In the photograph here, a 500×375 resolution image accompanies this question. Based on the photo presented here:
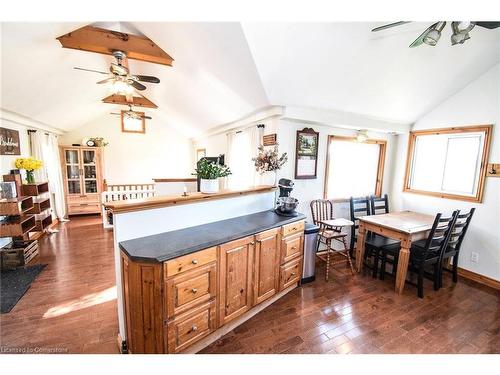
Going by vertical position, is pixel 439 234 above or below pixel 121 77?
below

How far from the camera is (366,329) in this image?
6.43 ft

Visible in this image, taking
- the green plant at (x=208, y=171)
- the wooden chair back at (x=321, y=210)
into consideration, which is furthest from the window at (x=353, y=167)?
the green plant at (x=208, y=171)

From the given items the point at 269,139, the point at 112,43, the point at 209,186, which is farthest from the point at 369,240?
the point at 112,43

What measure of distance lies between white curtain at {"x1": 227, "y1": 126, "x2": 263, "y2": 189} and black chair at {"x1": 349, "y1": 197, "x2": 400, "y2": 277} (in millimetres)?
1681

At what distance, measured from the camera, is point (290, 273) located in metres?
2.43

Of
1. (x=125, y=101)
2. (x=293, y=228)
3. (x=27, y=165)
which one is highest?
(x=125, y=101)

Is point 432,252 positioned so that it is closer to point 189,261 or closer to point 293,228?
point 293,228

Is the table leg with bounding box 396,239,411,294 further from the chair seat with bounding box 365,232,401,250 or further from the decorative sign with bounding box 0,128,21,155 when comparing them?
the decorative sign with bounding box 0,128,21,155

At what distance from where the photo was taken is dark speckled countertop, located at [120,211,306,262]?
4.65ft

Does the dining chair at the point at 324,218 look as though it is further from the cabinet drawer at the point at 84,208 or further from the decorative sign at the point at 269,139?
the cabinet drawer at the point at 84,208

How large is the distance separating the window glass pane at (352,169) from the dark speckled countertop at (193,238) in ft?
5.25

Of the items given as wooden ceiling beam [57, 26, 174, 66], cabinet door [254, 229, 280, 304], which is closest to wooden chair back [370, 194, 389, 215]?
cabinet door [254, 229, 280, 304]

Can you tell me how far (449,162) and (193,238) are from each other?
12.9 ft
